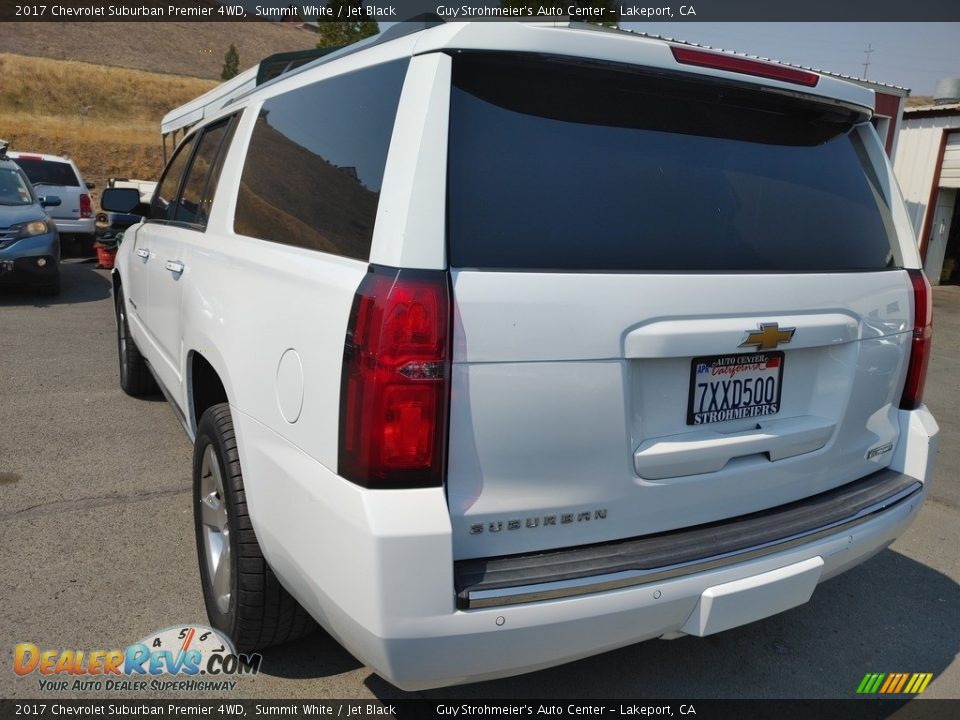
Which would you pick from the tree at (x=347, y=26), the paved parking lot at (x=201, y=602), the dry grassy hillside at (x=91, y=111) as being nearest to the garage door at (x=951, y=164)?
the paved parking lot at (x=201, y=602)

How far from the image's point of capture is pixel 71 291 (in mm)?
10086

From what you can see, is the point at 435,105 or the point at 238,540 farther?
the point at 238,540

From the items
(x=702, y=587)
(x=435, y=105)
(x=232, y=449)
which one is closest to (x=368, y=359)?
(x=435, y=105)

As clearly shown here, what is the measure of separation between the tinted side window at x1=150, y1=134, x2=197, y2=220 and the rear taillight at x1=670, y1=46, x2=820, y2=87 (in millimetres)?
2712

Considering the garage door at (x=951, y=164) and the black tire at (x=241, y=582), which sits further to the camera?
the garage door at (x=951, y=164)

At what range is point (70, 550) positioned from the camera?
10.7ft

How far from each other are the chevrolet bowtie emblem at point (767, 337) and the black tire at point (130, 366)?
163 inches

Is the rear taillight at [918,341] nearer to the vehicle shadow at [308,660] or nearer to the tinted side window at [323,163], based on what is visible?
the tinted side window at [323,163]

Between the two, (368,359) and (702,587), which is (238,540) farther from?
(702,587)

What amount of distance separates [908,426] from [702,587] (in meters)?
1.16

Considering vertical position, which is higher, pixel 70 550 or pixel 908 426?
pixel 908 426

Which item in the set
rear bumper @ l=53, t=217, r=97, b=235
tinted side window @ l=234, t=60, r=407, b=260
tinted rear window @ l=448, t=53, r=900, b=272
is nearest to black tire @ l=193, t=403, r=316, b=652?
tinted side window @ l=234, t=60, r=407, b=260

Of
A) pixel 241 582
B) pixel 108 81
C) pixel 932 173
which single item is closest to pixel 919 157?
pixel 932 173

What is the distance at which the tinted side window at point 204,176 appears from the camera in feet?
10.6
